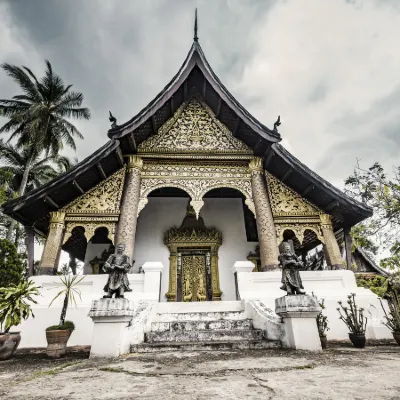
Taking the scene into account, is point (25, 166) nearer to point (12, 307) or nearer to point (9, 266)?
point (9, 266)

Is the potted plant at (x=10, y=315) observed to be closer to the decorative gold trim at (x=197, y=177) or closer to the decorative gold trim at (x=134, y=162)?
the decorative gold trim at (x=197, y=177)

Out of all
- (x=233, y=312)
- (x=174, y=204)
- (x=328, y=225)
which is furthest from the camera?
(x=174, y=204)

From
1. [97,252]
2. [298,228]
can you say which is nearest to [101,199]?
[97,252]

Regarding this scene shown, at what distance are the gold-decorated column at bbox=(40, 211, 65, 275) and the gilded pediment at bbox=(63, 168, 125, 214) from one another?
308 mm

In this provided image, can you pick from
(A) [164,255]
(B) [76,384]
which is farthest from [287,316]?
(A) [164,255]

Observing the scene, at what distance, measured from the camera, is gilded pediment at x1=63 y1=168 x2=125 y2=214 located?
721cm

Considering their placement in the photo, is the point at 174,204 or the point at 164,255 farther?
the point at 174,204

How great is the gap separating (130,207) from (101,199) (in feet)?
3.13

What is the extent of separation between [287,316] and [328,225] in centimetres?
442

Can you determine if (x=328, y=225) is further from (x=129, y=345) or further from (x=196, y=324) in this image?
(x=129, y=345)

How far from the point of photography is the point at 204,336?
439cm

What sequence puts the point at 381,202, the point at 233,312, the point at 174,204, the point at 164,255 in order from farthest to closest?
the point at 174,204 < the point at 164,255 < the point at 381,202 < the point at 233,312

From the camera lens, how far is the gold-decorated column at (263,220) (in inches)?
268

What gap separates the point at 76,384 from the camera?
7.04ft
